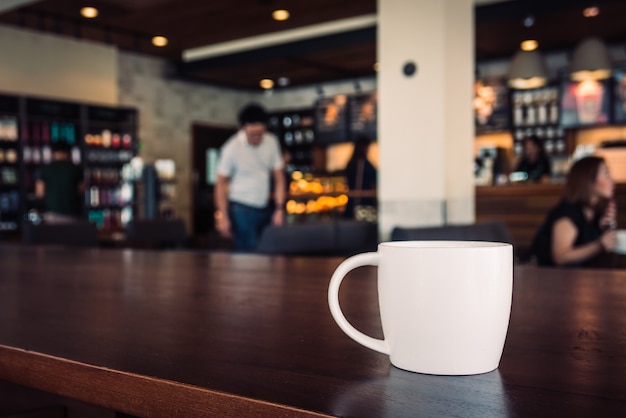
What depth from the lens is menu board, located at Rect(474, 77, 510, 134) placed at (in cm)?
863

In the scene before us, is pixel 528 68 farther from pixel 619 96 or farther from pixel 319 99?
pixel 319 99

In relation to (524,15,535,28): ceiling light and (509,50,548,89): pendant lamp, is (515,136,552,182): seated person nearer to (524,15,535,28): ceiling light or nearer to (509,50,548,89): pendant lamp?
(509,50,548,89): pendant lamp

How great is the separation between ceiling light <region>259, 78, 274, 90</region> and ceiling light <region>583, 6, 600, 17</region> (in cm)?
494

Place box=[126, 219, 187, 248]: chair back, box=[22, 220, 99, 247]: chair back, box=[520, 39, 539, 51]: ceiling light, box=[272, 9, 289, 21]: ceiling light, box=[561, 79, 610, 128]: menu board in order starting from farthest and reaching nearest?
box=[561, 79, 610, 128]: menu board, box=[520, 39, 539, 51]: ceiling light, box=[272, 9, 289, 21]: ceiling light, box=[126, 219, 187, 248]: chair back, box=[22, 220, 99, 247]: chair back

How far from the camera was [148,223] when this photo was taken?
3414 mm

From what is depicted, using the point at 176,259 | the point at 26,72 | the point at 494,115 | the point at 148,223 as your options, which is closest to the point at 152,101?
the point at 26,72

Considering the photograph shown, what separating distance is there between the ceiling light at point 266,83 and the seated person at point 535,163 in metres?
4.53

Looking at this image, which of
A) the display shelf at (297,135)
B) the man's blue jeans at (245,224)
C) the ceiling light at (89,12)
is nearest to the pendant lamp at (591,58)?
the man's blue jeans at (245,224)

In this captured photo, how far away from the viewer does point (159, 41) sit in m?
8.38

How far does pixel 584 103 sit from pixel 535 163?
176 cm

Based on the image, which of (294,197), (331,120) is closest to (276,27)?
(294,197)

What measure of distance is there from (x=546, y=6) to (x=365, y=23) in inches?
81.8

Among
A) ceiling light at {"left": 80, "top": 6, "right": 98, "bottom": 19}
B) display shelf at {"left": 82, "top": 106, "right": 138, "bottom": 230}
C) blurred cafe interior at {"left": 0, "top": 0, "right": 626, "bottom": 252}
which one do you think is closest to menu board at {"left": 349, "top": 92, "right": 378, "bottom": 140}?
blurred cafe interior at {"left": 0, "top": 0, "right": 626, "bottom": 252}

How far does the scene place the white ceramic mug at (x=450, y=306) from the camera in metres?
0.45
